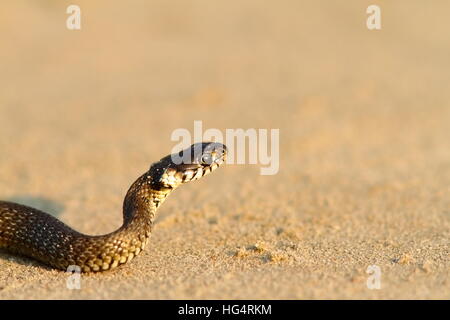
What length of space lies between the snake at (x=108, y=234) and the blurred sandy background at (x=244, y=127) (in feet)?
0.56

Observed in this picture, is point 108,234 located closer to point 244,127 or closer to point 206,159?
point 206,159

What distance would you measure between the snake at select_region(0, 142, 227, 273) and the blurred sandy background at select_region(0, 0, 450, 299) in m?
0.17

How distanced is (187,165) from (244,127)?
6.04 metres

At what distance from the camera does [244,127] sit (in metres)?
12.2

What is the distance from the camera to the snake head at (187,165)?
6.14 metres

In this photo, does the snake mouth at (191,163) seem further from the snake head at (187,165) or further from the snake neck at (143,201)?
the snake neck at (143,201)

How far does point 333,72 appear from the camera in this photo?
14.7 meters

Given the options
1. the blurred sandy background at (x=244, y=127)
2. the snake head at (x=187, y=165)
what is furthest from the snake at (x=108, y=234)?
the blurred sandy background at (x=244, y=127)

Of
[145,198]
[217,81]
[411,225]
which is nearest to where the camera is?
[145,198]

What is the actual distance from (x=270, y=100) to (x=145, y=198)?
24.9 feet

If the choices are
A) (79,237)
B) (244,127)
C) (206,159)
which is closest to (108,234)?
(79,237)

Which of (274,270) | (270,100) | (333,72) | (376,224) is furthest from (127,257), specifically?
(333,72)

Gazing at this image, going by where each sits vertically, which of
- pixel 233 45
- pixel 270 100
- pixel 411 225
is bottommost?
pixel 411 225
